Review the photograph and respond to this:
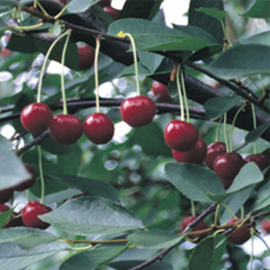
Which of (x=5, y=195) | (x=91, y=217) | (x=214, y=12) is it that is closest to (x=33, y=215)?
(x=5, y=195)

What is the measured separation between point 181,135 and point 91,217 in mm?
277

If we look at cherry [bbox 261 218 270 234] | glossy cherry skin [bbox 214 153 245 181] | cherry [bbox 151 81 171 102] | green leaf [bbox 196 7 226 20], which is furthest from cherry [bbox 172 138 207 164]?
cherry [bbox 261 218 270 234]

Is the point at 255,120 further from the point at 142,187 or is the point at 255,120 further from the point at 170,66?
the point at 142,187

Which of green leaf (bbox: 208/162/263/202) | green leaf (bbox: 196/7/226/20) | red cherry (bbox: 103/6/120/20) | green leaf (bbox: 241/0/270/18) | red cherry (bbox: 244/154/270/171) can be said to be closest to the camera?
green leaf (bbox: 208/162/263/202)

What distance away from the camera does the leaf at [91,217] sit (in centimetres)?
61

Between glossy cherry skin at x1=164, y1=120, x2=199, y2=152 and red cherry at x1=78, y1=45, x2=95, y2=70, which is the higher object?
glossy cherry skin at x1=164, y1=120, x2=199, y2=152

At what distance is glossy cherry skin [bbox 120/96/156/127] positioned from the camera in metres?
0.85

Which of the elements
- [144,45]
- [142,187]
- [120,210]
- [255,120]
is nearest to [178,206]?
[142,187]

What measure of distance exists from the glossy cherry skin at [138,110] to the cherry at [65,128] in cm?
13

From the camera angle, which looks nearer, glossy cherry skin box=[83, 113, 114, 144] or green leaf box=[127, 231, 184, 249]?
green leaf box=[127, 231, 184, 249]

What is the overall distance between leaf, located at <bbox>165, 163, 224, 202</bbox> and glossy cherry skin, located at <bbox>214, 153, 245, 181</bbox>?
142 millimetres

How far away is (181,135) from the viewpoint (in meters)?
0.84

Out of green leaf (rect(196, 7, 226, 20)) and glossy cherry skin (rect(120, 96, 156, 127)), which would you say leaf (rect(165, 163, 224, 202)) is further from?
green leaf (rect(196, 7, 226, 20))

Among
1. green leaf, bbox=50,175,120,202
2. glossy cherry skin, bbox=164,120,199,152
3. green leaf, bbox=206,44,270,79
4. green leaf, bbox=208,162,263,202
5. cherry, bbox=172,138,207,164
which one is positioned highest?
green leaf, bbox=206,44,270,79
